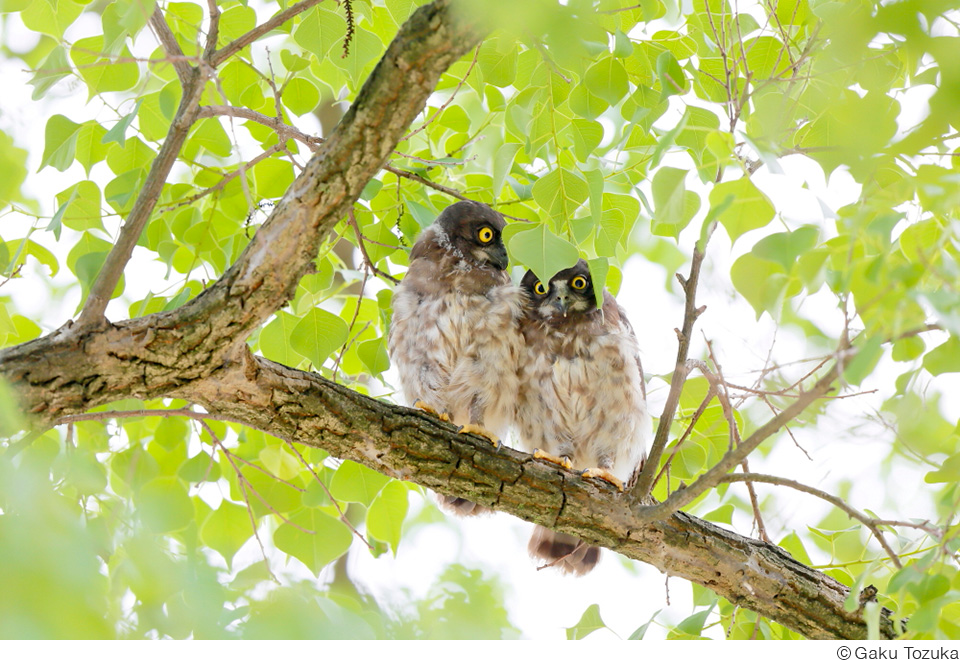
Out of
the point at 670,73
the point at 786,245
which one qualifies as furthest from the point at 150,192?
the point at 786,245

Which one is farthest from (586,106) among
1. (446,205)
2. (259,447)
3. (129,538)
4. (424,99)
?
(259,447)

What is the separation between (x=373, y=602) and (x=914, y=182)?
1.02 meters

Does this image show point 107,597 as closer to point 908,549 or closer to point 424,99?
point 424,99

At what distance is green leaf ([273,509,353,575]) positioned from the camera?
9.16ft

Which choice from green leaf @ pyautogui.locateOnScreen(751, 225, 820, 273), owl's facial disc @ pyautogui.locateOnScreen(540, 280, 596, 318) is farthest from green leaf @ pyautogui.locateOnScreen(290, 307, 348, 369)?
green leaf @ pyautogui.locateOnScreen(751, 225, 820, 273)

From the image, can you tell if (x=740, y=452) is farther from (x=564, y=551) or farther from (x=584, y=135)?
(x=564, y=551)

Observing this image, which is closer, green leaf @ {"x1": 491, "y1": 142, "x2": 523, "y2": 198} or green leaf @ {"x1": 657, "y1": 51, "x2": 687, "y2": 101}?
green leaf @ {"x1": 657, "y1": 51, "x2": 687, "y2": 101}

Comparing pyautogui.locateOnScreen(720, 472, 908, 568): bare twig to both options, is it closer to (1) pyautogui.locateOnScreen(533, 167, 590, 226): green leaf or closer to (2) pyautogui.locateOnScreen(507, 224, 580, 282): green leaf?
(2) pyautogui.locateOnScreen(507, 224, 580, 282): green leaf

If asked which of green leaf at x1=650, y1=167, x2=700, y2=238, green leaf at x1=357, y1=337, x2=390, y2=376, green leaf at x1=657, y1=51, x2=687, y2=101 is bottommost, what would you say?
green leaf at x1=650, y1=167, x2=700, y2=238

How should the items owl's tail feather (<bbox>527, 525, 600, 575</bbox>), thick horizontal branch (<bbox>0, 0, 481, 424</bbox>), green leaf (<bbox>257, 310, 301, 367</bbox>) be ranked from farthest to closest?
owl's tail feather (<bbox>527, 525, 600, 575</bbox>), green leaf (<bbox>257, 310, 301, 367</bbox>), thick horizontal branch (<bbox>0, 0, 481, 424</bbox>)

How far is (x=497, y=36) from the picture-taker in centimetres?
218

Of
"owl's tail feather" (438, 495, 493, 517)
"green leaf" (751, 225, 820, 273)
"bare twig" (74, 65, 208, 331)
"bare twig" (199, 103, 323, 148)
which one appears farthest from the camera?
"owl's tail feather" (438, 495, 493, 517)

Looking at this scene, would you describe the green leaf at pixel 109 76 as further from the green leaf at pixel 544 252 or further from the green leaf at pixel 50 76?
the green leaf at pixel 544 252

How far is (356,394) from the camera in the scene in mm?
2318
